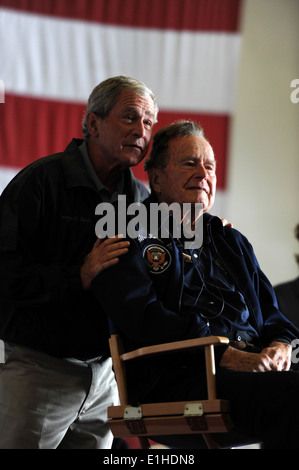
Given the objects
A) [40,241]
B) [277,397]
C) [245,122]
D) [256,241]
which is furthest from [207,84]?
[277,397]

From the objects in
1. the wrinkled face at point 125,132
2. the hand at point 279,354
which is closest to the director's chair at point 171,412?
the hand at point 279,354

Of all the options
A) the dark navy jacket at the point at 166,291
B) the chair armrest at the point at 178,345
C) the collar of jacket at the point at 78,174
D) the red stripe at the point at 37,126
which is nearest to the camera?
the chair armrest at the point at 178,345

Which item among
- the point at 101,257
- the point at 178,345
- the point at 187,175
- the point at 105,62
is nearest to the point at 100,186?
the point at 187,175

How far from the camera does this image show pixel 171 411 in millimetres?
1636

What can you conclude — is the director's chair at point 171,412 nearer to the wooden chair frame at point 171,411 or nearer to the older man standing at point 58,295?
the wooden chair frame at point 171,411

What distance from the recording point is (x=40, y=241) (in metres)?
2.02

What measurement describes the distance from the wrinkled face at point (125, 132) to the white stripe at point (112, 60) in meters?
1.57

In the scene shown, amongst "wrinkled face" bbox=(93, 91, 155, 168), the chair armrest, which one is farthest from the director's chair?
"wrinkled face" bbox=(93, 91, 155, 168)

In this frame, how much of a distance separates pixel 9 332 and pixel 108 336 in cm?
32

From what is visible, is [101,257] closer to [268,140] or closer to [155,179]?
[155,179]

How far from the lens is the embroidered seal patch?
186 cm

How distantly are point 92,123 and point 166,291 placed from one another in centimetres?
75

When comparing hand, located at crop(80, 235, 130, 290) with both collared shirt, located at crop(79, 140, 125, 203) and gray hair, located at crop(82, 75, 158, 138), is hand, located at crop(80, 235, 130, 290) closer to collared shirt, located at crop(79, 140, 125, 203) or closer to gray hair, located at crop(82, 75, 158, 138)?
collared shirt, located at crop(79, 140, 125, 203)

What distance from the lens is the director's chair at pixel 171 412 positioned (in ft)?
5.16
